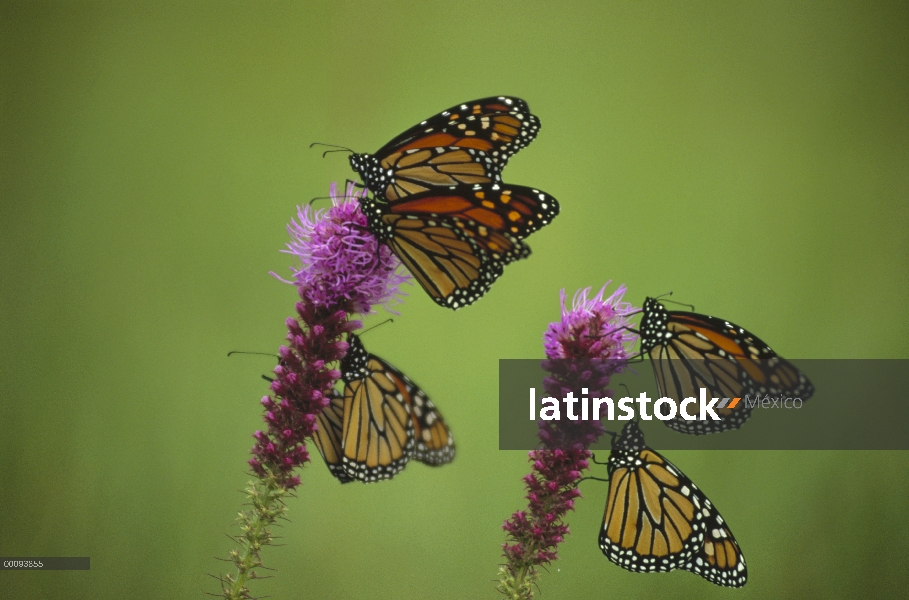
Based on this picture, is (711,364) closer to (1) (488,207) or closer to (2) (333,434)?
(1) (488,207)

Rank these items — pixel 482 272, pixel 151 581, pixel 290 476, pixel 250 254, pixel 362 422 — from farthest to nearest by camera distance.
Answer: pixel 250 254, pixel 151 581, pixel 362 422, pixel 482 272, pixel 290 476

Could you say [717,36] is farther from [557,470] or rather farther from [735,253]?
[557,470]

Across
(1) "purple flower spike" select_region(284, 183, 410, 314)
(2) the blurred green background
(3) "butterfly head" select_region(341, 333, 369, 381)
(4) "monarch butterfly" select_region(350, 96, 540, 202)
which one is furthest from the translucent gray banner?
(1) "purple flower spike" select_region(284, 183, 410, 314)

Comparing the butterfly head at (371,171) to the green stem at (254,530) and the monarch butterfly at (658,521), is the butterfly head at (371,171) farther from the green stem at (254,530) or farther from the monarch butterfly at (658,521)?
the monarch butterfly at (658,521)

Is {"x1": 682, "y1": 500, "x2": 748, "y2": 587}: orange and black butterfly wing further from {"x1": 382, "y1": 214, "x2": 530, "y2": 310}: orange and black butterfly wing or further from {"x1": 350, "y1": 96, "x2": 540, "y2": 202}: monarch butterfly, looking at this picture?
{"x1": 350, "y1": 96, "x2": 540, "y2": 202}: monarch butterfly

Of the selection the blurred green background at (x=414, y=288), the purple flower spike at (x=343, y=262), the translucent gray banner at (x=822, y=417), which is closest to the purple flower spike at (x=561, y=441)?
the purple flower spike at (x=343, y=262)

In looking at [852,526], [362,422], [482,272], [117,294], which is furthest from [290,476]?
[852,526]

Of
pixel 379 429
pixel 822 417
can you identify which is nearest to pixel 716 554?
pixel 379 429

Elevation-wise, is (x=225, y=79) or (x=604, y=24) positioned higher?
(x=604, y=24)
